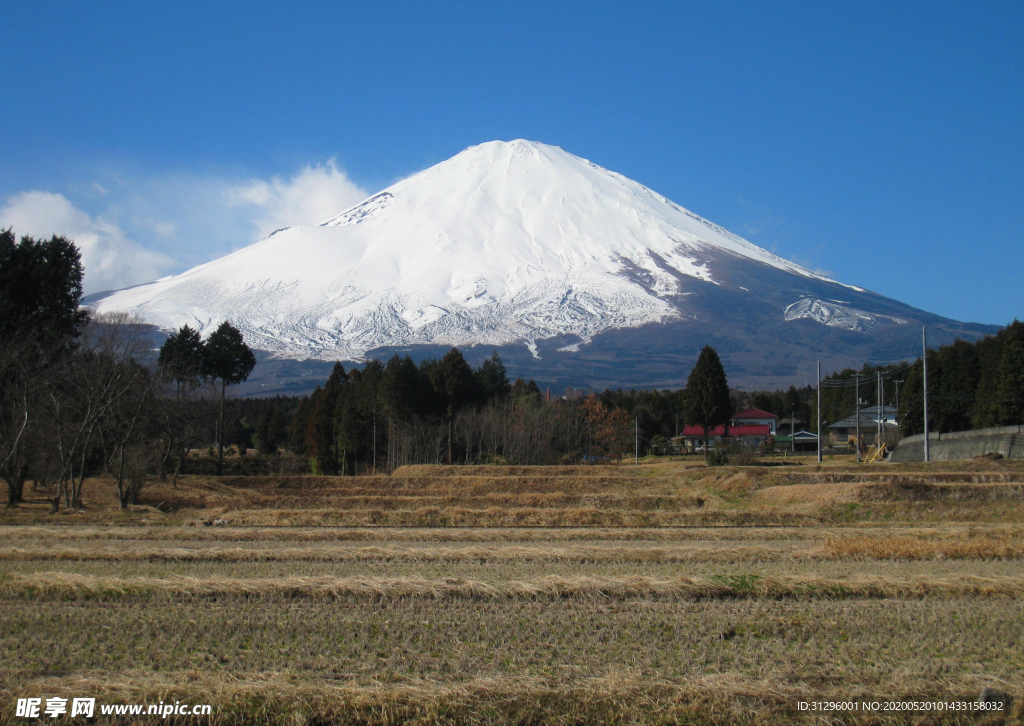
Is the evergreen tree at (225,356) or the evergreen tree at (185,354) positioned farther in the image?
the evergreen tree at (225,356)

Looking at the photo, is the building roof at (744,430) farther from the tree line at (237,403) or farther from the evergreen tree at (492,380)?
the evergreen tree at (492,380)

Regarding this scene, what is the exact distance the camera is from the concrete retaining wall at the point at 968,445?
3058 cm

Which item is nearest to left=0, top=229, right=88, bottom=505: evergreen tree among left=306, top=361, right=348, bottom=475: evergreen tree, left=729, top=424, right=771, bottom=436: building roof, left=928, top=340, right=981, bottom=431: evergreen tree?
left=306, top=361, right=348, bottom=475: evergreen tree

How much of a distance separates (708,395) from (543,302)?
111m

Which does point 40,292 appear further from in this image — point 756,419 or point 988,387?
point 756,419

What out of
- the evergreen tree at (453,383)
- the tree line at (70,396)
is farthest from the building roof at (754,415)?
the tree line at (70,396)

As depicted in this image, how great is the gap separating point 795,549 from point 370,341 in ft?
449

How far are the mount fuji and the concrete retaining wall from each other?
88556 mm

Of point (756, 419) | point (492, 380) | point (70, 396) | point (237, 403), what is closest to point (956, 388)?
point (756, 419)

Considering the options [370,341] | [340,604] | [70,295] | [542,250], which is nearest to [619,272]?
[542,250]

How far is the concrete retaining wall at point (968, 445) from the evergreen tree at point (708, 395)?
31.8 feet

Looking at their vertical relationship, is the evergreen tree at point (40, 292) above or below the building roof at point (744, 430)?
above

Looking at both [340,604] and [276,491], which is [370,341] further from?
[340,604]

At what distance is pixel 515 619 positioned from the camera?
7887 mm
